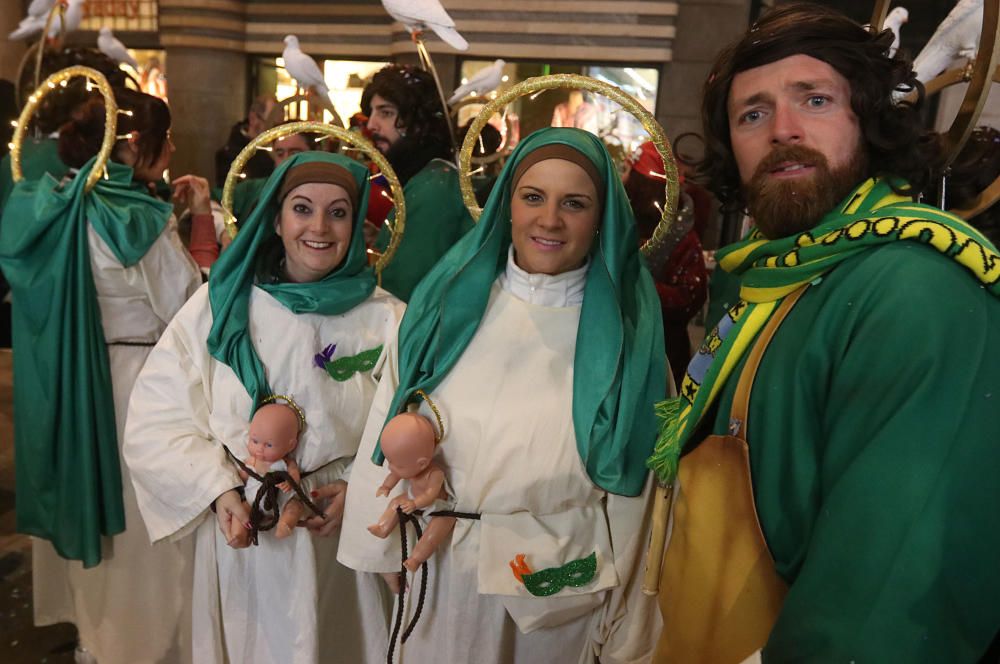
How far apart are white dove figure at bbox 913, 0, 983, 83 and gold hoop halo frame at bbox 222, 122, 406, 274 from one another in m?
1.53

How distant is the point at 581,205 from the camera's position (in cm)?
187

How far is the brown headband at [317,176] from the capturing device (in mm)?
2203

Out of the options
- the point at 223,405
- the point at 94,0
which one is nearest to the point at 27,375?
the point at 223,405

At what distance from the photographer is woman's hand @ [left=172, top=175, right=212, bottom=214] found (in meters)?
3.38

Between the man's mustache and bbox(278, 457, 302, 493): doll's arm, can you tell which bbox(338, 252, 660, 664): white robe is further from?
the man's mustache

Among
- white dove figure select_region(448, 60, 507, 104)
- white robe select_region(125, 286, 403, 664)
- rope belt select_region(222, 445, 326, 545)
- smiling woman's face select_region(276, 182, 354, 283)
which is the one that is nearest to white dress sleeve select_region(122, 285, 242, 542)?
white robe select_region(125, 286, 403, 664)

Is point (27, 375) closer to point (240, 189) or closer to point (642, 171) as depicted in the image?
point (240, 189)

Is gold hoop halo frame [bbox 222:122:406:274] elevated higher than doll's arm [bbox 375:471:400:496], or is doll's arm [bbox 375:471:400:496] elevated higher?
gold hoop halo frame [bbox 222:122:406:274]

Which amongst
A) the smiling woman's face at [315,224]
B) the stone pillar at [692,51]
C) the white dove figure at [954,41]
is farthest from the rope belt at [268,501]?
the stone pillar at [692,51]

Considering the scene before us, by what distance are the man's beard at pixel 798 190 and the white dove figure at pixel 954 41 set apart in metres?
0.63

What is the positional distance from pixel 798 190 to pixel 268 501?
5.21 feet

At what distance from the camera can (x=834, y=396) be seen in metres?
1.10

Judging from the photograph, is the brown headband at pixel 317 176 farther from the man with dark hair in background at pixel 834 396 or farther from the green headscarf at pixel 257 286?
the man with dark hair in background at pixel 834 396

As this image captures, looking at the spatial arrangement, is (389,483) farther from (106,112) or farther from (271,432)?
(106,112)
